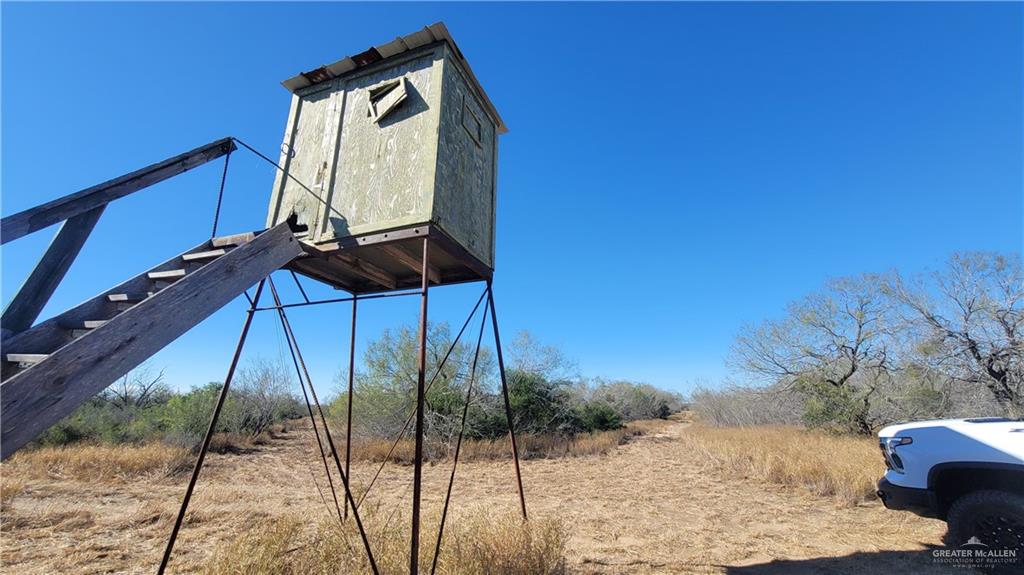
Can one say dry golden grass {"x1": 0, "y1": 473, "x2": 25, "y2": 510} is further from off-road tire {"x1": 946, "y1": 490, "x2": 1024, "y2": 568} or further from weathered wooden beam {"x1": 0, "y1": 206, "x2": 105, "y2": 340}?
off-road tire {"x1": 946, "y1": 490, "x2": 1024, "y2": 568}

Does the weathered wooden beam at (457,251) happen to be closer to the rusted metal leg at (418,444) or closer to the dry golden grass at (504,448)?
the rusted metal leg at (418,444)

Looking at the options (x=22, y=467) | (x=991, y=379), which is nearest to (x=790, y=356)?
(x=991, y=379)

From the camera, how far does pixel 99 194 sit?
2438mm

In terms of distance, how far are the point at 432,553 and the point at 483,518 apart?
716mm

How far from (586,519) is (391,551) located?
4360mm

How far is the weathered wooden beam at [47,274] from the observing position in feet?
7.05

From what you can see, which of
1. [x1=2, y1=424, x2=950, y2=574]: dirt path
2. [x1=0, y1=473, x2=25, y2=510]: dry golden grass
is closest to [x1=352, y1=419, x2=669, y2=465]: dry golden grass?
[x1=2, y1=424, x2=950, y2=574]: dirt path

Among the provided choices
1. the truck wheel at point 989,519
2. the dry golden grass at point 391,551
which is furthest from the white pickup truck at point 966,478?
the dry golden grass at point 391,551

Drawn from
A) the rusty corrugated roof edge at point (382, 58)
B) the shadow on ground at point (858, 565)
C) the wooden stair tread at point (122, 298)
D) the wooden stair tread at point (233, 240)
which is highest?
the rusty corrugated roof edge at point (382, 58)

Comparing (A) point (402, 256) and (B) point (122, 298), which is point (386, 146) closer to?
(A) point (402, 256)

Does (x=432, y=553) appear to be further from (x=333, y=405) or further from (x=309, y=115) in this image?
(x=333, y=405)

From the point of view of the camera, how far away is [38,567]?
4.88m

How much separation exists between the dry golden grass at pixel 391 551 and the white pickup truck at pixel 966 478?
154 inches

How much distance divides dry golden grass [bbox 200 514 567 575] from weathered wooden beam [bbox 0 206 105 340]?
2674 mm
